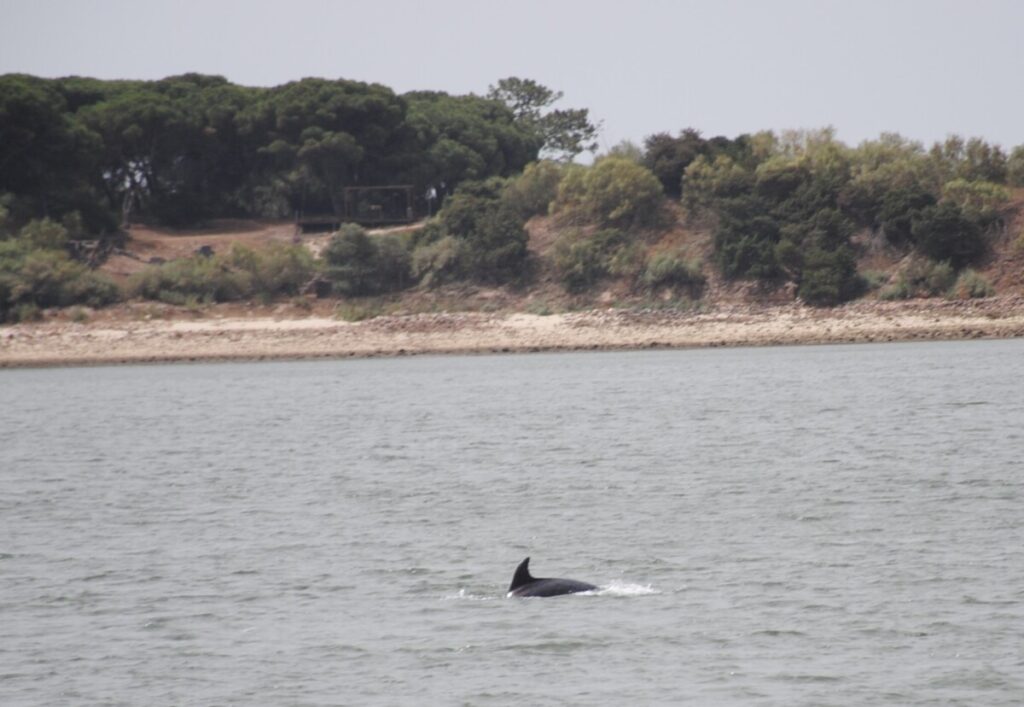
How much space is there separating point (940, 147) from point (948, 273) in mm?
12558

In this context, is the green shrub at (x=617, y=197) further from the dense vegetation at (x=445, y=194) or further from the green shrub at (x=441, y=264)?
the green shrub at (x=441, y=264)

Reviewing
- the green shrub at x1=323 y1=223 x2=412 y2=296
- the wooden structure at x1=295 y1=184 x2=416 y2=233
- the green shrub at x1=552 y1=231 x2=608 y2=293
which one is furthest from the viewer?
the wooden structure at x1=295 y1=184 x2=416 y2=233

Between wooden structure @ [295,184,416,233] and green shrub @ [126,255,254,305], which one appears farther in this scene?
wooden structure @ [295,184,416,233]

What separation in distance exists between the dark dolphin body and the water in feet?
0.38

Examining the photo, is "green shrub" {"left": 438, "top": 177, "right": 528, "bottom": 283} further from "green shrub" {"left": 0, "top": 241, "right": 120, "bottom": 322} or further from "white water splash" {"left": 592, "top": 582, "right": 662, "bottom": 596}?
"white water splash" {"left": 592, "top": 582, "right": 662, "bottom": 596}

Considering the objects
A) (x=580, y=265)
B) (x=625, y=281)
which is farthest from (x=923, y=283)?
(x=580, y=265)

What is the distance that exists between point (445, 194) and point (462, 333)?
2451cm

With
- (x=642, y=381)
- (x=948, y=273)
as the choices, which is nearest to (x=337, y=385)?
(x=642, y=381)

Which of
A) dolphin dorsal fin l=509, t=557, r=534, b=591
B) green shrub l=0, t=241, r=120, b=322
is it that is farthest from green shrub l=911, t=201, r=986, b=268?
dolphin dorsal fin l=509, t=557, r=534, b=591

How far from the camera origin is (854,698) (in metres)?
12.8

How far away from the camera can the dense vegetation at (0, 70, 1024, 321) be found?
65.0 metres

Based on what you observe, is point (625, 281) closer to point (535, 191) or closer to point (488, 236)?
point (488, 236)

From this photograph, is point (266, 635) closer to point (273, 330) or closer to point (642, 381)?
point (642, 381)

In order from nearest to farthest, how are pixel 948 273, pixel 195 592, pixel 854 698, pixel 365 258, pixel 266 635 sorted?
pixel 854 698, pixel 266 635, pixel 195 592, pixel 948 273, pixel 365 258
